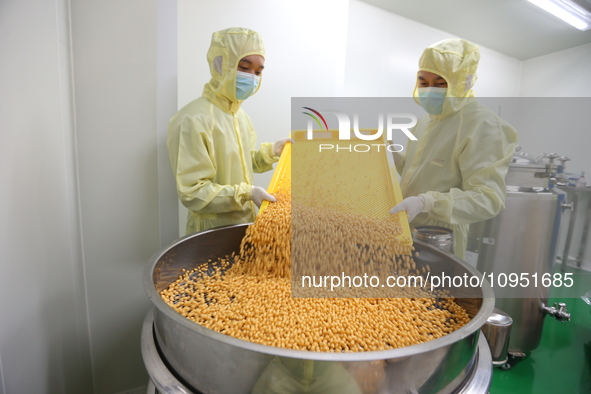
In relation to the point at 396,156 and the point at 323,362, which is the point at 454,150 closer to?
the point at 396,156

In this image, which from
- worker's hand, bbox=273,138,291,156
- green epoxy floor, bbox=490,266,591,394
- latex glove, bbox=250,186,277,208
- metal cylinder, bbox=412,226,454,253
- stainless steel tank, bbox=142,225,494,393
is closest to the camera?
stainless steel tank, bbox=142,225,494,393

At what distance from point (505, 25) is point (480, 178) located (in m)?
0.48

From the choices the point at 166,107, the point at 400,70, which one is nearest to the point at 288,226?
the point at 400,70

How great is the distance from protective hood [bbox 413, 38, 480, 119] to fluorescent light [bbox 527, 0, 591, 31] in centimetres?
19

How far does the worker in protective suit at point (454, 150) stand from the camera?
0.89 m

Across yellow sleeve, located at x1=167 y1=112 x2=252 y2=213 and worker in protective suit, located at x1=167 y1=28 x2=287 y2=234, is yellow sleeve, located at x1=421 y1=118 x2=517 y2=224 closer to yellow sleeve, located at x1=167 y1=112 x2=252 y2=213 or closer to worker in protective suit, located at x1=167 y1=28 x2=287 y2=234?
worker in protective suit, located at x1=167 y1=28 x2=287 y2=234

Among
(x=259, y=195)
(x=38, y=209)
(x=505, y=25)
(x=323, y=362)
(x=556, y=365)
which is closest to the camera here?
(x=323, y=362)

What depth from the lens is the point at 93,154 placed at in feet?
4.62

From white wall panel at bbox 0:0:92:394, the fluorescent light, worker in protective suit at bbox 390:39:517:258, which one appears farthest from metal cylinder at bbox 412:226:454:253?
white wall panel at bbox 0:0:92:394


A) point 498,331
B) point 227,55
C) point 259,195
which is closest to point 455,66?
point 259,195

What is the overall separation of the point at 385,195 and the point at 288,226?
39 cm

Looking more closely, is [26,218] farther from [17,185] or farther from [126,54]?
[126,54]

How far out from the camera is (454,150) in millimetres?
958

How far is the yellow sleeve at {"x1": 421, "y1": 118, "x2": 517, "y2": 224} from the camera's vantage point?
2.82ft
